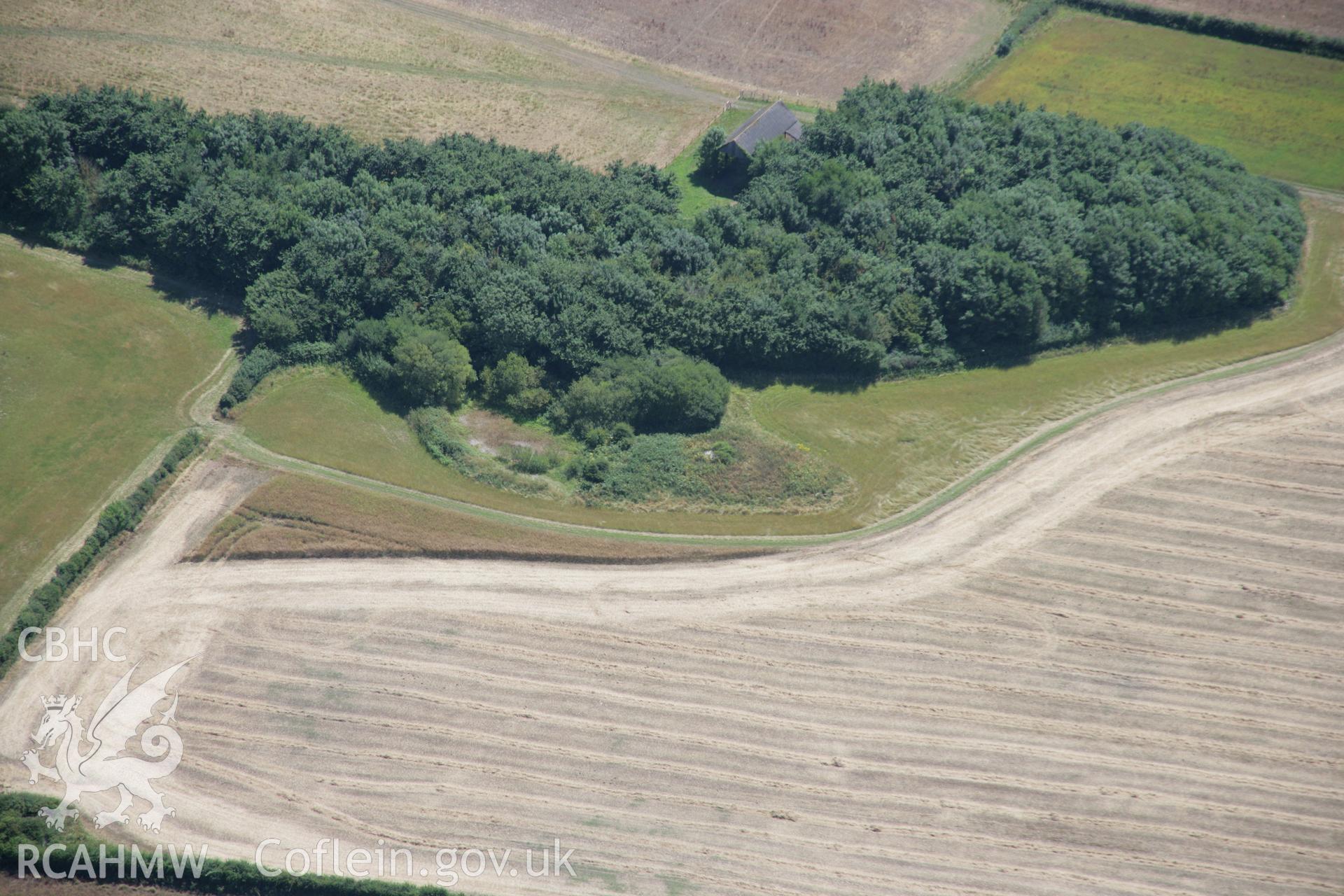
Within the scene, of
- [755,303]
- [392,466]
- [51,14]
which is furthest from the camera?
[51,14]

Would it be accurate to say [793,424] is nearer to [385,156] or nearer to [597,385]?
[597,385]

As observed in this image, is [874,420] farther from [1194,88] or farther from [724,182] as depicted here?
[1194,88]

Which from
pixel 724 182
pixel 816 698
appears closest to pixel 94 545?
pixel 816 698

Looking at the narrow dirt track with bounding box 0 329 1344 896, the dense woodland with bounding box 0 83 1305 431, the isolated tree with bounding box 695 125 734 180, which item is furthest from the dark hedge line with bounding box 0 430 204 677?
the isolated tree with bounding box 695 125 734 180

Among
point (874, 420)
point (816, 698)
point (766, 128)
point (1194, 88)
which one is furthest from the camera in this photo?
point (1194, 88)

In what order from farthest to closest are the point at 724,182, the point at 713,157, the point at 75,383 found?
the point at 724,182
the point at 713,157
the point at 75,383

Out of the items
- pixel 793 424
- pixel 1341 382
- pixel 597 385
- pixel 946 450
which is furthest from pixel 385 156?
pixel 1341 382

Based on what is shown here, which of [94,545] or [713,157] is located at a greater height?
[713,157]
